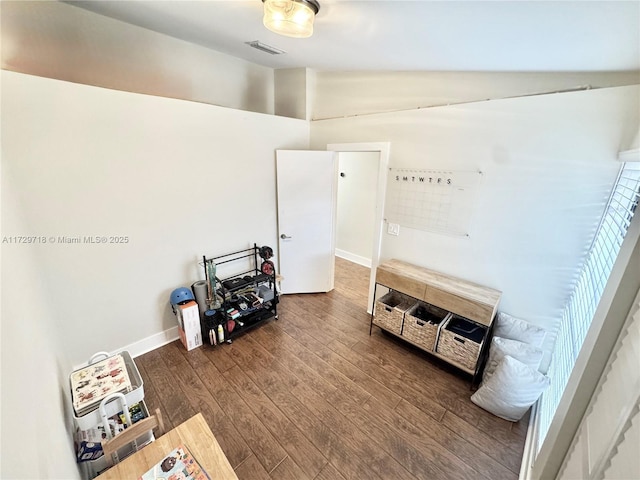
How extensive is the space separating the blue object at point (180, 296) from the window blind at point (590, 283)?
9.55ft

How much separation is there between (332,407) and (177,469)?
1221mm

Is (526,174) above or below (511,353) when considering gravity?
above

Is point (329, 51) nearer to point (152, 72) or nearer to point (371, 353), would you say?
point (152, 72)

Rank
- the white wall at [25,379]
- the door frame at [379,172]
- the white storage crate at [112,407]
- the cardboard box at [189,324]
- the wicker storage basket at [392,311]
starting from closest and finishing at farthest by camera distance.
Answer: the white wall at [25,379] → the white storage crate at [112,407] → the cardboard box at [189,324] → the wicker storage basket at [392,311] → the door frame at [379,172]

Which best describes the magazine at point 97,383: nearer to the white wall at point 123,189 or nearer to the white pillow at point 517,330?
the white wall at point 123,189

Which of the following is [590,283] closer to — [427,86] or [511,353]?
[511,353]

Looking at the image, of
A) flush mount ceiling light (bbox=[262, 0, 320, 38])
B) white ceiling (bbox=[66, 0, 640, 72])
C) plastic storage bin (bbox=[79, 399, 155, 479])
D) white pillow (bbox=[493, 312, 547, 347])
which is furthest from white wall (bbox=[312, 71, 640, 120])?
plastic storage bin (bbox=[79, 399, 155, 479])

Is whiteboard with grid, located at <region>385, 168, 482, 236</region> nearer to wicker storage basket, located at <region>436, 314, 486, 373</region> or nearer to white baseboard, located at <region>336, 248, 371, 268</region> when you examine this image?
wicker storage basket, located at <region>436, 314, 486, 373</region>

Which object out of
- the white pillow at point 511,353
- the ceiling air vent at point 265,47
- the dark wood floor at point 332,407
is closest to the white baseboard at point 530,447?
the dark wood floor at point 332,407

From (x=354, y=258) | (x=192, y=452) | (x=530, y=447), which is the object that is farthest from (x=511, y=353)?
(x=354, y=258)

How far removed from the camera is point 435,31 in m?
1.42

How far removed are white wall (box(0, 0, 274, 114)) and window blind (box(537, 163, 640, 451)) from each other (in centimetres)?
364

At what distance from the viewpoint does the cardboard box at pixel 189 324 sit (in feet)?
8.15

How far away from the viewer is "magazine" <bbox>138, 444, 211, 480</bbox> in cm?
109
